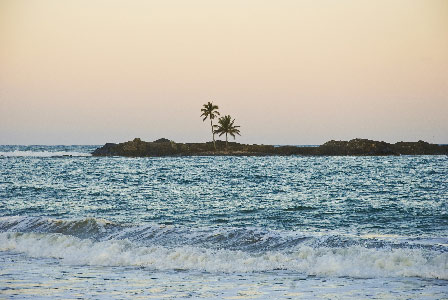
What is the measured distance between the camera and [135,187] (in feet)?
154

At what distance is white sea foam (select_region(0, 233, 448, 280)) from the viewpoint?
45.3 ft

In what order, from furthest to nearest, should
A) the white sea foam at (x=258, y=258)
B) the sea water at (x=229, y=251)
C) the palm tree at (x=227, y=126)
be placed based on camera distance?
the palm tree at (x=227, y=126)
the white sea foam at (x=258, y=258)
the sea water at (x=229, y=251)

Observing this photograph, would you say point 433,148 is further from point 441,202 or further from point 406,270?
point 406,270

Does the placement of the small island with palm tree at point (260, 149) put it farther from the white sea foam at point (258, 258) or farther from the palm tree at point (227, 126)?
the white sea foam at point (258, 258)

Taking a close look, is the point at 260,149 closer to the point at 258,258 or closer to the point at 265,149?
the point at 265,149

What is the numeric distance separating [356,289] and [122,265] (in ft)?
23.1

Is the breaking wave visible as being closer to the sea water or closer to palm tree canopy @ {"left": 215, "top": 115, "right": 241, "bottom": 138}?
the sea water

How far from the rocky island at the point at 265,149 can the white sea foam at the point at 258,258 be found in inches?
4899

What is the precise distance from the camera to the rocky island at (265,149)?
14550 centimetres

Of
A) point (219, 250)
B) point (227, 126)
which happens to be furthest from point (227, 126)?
point (219, 250)

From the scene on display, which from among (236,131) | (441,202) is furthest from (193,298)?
(236,131)

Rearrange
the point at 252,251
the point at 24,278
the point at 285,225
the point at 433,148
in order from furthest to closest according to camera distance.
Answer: the point at 433,148
the point at 285,225
the point at 252,251
the point at 24,278

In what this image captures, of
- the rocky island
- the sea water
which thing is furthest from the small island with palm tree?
the sea water

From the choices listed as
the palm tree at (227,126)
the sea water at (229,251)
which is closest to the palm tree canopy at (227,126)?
the palm tree at (227,126)
